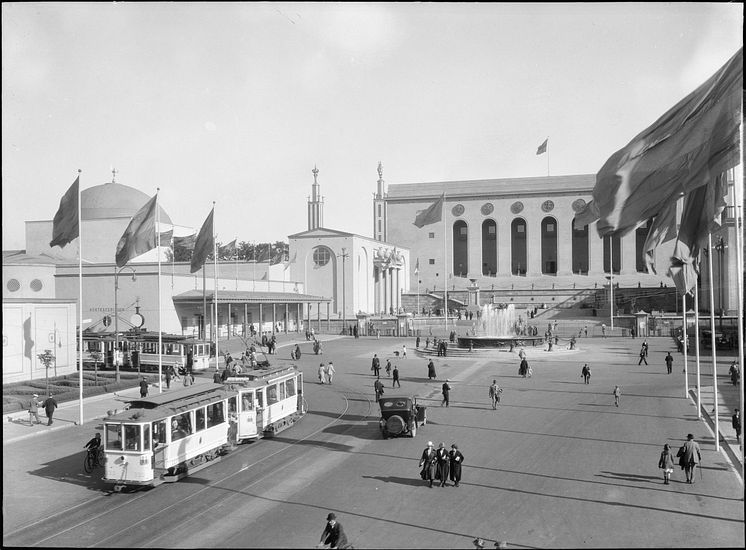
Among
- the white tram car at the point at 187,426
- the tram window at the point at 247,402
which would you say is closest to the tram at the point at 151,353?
the white tram car at the point at 187,426

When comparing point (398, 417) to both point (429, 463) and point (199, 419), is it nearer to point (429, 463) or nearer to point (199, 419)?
point (429, 463)

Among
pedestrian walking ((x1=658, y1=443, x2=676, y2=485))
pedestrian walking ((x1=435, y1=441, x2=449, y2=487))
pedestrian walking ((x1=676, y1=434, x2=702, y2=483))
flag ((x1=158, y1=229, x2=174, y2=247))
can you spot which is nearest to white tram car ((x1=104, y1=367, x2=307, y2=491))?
Answer: pedestrian walking ((x1=435, y1=441, x2=449, y2=487))

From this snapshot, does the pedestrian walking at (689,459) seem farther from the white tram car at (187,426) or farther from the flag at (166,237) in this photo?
the flag at (166,237)

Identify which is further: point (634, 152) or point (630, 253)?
point (630, 253)

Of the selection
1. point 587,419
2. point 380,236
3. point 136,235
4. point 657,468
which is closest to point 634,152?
point 657,468

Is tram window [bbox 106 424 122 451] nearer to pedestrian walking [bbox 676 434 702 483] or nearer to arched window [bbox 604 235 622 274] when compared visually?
pedestrian walking [bbox 676 434 702 483]

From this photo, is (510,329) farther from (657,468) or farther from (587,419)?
(657,468)

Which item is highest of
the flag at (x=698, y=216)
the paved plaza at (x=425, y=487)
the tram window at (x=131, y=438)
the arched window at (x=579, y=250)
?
the arched window at (x=579, y=250)
